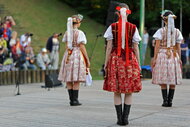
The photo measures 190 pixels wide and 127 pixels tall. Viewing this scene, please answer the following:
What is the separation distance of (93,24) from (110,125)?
81.0 ft

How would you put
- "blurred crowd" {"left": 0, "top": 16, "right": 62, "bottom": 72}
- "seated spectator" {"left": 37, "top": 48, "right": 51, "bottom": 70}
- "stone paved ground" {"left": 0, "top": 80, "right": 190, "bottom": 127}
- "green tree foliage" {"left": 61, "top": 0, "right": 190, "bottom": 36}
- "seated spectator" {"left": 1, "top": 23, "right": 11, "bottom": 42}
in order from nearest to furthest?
"stone paved ground" {"left": 0, "top": 80, "right": 190, "bottom": 127}
"blurred crowd" {"left": 0, "top": 16, "right": 62, "bottom": 72}
"seated spectator" {"left": 1, "top": 23, "right": 11, "bottom": 42}
"seated spectator" {"left": 37, "top": 48, "right": 51, "bottom": 70}
"green tree foliage" {"left": 61, "top": 0, "right": 190, "bottom": 36}

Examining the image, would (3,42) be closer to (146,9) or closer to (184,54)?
(184,54)

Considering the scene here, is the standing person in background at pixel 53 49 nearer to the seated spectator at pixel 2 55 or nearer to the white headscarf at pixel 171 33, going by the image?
the seated spectator at pixel 2 55

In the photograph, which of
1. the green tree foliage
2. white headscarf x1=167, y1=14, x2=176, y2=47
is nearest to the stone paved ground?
white headscarf x1=167, y1=14, x2=176, y2=47

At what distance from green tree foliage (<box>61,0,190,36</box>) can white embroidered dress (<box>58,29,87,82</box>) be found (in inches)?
702

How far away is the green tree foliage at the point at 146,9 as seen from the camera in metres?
30.0

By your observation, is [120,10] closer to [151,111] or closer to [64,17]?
[151,111]

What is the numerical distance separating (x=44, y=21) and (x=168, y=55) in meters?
19.9

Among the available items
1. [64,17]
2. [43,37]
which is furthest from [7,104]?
[64,17]

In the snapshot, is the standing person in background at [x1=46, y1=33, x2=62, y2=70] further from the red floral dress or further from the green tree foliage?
the red floral dress

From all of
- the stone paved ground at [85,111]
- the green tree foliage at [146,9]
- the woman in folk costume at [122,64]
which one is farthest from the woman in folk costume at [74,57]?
the green tree foliage at [146,9]

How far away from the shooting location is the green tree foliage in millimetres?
29983

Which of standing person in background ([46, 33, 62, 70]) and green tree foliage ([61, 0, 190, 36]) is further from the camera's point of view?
green tree foliage ([61, 0, 190, 36])

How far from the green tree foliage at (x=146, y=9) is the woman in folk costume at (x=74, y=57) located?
17.8 metres
